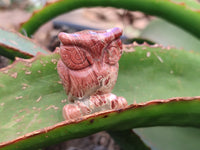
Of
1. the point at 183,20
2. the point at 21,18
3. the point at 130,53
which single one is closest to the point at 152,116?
the point at 130,53

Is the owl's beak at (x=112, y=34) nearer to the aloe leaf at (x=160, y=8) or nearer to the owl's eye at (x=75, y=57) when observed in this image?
the owl's eye at (x=75, y=57)

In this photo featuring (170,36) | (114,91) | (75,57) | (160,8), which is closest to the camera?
(75,57)

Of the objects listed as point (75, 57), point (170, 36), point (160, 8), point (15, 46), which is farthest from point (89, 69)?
point (170, 36)

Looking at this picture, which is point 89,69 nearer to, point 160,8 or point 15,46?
point 15,46

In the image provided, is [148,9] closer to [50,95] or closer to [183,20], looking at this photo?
[183,20]

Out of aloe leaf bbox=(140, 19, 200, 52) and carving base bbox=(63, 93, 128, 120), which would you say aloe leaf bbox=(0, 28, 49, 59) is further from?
aloe leaf bbox=(140, 19, 200, 52)
